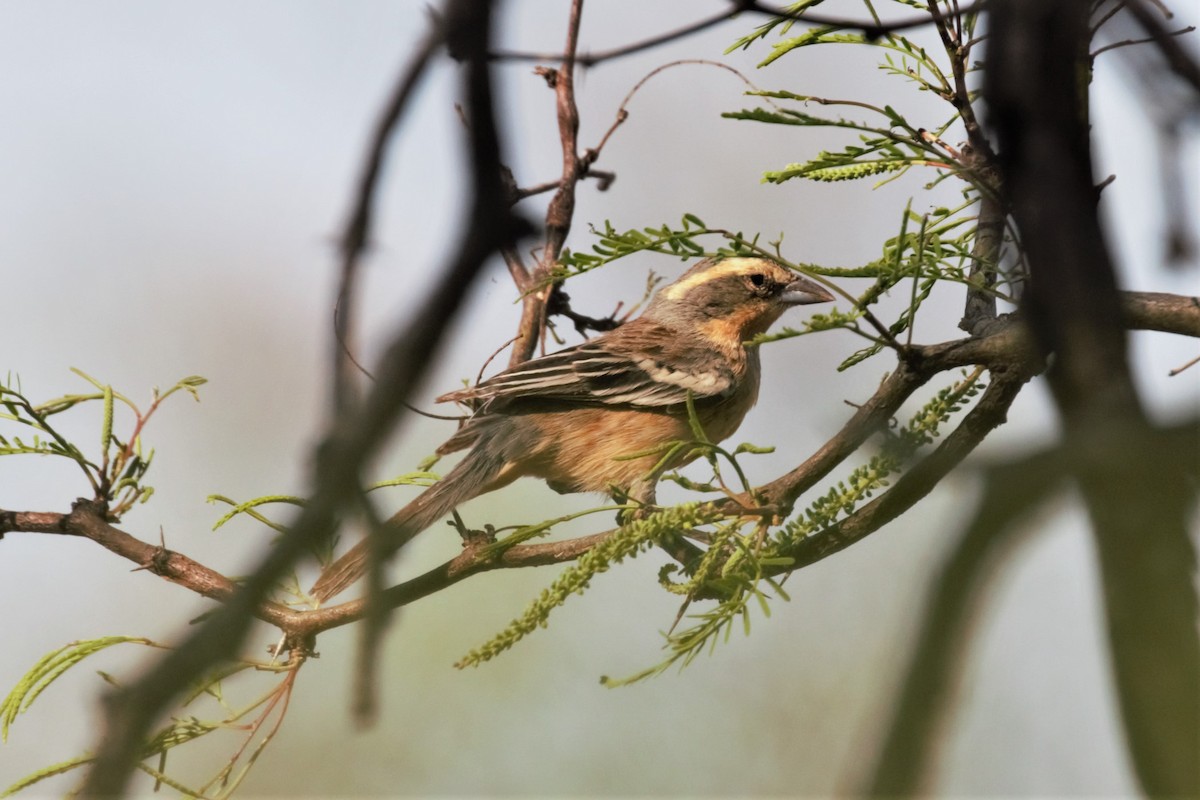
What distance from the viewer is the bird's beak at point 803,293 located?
6.24 m

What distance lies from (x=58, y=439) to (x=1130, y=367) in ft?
10.7

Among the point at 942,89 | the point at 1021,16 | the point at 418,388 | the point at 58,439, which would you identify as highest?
the point at 942,89

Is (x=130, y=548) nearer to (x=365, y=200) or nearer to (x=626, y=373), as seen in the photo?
(x=365, y=200)

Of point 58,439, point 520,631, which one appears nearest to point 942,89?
point 520,631

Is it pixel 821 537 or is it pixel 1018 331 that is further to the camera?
pixel 821 537

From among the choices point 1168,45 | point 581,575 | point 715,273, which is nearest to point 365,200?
point 1168,45

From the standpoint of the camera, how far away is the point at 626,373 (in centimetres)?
588

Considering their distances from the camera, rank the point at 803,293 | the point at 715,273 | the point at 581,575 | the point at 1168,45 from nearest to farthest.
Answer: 1. the point at 1168,45
2. the point at 581,575
3. the point at 803,293
4. the point at 715,273

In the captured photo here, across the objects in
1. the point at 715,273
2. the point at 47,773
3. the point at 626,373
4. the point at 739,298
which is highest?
the point at 715,273

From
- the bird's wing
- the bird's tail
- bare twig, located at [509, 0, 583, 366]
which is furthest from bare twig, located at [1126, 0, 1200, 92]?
the bird's wing

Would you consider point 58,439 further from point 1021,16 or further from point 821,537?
point 1021,16

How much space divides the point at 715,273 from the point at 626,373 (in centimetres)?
115

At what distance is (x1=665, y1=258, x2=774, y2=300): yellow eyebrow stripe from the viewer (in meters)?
6.52

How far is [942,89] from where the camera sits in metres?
3.62
